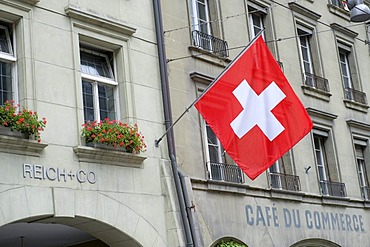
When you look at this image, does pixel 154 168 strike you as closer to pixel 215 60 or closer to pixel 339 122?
pixel 215 60

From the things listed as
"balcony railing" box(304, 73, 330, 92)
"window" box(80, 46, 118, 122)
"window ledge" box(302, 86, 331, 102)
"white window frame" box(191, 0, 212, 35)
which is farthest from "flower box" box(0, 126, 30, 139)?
"balcony railing" box(304, 73, 330, 92)

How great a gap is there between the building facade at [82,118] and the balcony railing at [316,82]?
6898mm

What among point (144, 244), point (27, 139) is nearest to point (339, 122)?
→ point (144, 244)

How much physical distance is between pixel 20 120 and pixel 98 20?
2982 mm

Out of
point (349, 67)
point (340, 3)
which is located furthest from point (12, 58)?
point (340, 3)

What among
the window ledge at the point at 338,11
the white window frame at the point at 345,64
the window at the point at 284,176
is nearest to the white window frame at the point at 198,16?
the window at the point at 284,176

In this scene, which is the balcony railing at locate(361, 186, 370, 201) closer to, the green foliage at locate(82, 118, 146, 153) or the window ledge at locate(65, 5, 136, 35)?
the green foliage at locate(82, 118, 146, 153)

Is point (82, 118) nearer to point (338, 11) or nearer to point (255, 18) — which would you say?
point (255, 18)

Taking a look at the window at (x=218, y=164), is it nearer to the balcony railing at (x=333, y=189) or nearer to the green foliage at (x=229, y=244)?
the green foliage at (x=229, y=244)

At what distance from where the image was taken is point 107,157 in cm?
1243

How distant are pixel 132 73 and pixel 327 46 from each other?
9.50m

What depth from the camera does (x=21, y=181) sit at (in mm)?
11008

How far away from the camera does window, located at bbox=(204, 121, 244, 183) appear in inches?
604

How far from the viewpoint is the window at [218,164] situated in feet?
50.3
